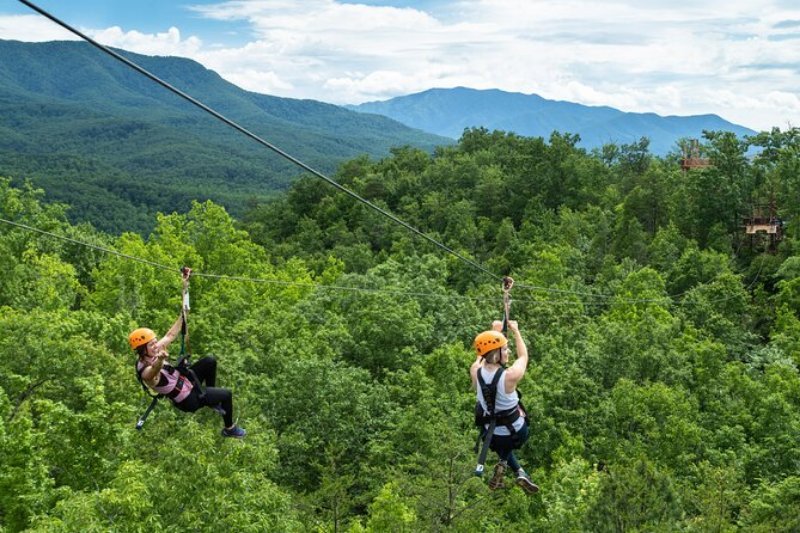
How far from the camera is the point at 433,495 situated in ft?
78.1

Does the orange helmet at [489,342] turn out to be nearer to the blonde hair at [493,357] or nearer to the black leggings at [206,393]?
the blonde hair at [493,357]

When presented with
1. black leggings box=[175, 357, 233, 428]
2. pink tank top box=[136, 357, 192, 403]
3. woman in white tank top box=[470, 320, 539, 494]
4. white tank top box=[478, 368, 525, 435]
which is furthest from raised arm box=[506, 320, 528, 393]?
pink tank top box=[136, 357, 192, 403]

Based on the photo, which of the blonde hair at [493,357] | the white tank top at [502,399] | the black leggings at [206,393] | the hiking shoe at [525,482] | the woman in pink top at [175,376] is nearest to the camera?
the blonde hair at [493,357]

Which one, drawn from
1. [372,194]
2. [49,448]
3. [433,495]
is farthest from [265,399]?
[372,194]

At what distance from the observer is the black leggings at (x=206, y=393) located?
1124 centimetres

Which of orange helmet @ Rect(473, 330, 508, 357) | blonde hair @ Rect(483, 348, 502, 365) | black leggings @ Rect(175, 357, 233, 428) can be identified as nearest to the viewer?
orange helmet @ Rect(473, 330, 508, 357)

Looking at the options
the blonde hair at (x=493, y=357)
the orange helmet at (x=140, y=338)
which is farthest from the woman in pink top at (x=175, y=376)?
the blonde hair at (x=493, y=357)

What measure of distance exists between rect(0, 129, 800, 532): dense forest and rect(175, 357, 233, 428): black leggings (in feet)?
11.9

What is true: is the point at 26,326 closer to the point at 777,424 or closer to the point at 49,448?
the point at 49,448

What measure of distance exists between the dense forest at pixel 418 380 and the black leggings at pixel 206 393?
364 cm

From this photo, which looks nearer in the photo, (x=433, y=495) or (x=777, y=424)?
(x=433, y=495)

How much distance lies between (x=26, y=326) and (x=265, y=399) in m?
8.95

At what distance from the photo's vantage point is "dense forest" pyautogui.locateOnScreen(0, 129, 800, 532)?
62.8 ft

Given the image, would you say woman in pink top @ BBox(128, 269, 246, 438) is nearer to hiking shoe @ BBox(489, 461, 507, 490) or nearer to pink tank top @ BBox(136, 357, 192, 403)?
pink tank top @ BBox(136, 357, 192, 403)
